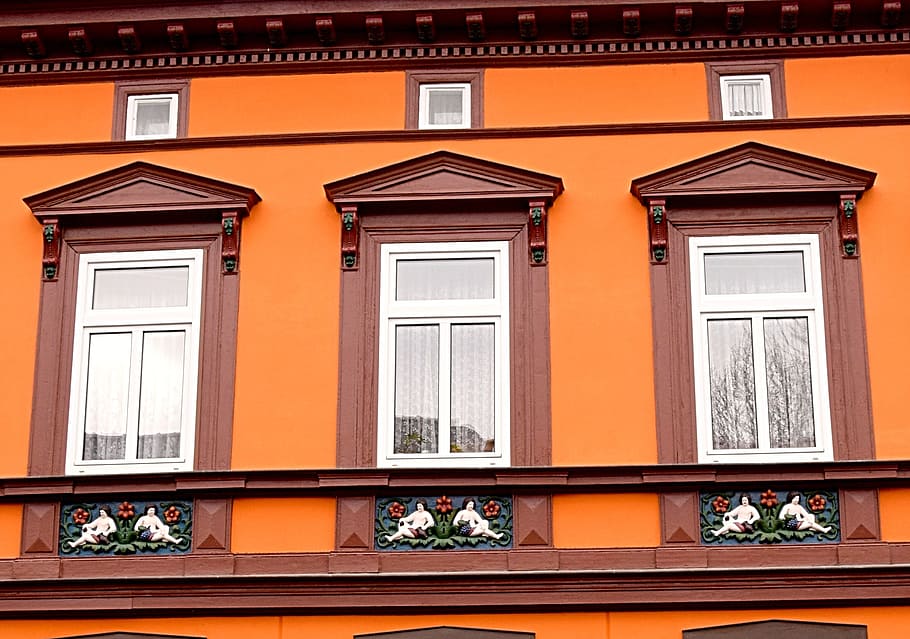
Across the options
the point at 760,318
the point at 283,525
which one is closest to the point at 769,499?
the point at 760,318

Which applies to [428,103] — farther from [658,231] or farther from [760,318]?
[760,318]

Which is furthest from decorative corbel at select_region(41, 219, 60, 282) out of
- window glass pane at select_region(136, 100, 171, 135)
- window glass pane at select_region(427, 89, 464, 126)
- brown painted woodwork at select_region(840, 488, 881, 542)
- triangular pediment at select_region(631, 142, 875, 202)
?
brown painted woodwork at select_region(840, 488, 881, 542)

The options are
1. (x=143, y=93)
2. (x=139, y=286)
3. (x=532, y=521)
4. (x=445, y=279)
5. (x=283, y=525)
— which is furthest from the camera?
(x=143, y=93)

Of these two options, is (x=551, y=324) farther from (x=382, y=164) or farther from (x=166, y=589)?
(x=166, y=589)

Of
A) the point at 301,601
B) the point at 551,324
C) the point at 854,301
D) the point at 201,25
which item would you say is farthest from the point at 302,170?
the point at 854,301

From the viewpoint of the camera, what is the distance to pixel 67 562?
12477 millimetres

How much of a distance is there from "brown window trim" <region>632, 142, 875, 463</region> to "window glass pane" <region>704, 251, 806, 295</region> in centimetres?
19

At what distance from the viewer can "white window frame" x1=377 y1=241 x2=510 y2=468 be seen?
1260 cm

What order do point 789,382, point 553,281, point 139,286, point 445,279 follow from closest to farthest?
point 789,382 < point 553,281 < point 445,279 < point 139,286

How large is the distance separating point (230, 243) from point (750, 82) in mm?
4558

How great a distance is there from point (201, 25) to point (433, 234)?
278cm

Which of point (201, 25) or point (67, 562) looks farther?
point (201, 25)

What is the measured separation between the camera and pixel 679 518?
12.2m

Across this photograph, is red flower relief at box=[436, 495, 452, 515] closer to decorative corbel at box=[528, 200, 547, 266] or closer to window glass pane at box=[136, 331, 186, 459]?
decorative corbel at box=[528, 200, 547, 266]
